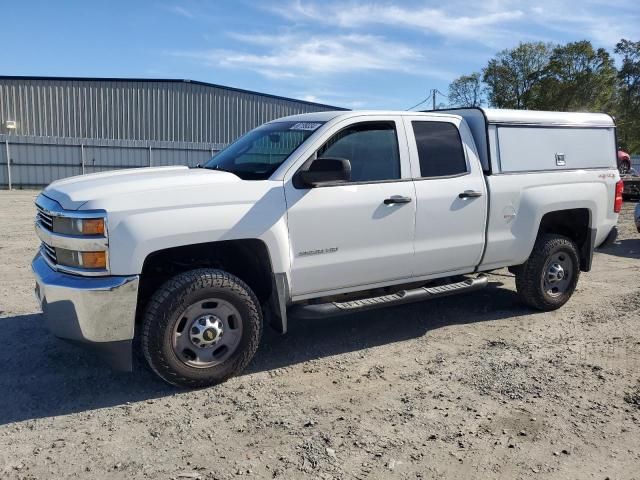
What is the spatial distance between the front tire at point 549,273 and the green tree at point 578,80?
4557 centimetres

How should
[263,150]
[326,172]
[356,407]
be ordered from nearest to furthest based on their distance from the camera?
1. [356,407]
2. [326,172]
3. [263,150]

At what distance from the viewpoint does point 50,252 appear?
408 centimetres

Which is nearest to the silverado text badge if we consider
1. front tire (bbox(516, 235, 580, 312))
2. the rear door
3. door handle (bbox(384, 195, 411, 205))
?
door handle (bbox(384, 195, 411, 205))

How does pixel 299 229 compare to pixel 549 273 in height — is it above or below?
above

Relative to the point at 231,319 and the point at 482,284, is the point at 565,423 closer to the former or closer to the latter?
the point at 482,284

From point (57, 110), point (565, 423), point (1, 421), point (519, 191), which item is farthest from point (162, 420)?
point (57, 110)

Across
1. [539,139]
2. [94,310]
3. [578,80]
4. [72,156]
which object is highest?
[578,80]

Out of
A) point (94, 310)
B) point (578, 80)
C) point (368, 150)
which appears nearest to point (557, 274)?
point (368, 150)

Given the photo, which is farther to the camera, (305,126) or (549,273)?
(549,273)

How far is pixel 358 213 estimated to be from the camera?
15.0 ft

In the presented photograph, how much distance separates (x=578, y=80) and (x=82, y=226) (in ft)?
167

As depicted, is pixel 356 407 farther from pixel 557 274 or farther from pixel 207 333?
pixel 557 274

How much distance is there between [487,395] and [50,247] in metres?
3.25

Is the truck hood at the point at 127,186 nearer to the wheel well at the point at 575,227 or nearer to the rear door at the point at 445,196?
the rear door at the point at 445,196
